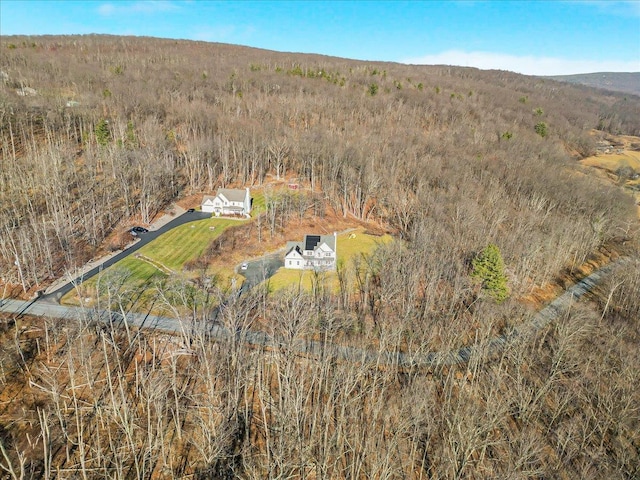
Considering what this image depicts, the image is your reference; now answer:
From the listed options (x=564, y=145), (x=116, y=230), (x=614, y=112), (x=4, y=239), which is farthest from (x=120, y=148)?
(x=614, y=112)

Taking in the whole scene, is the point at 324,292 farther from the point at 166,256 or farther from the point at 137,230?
the point at 137,230

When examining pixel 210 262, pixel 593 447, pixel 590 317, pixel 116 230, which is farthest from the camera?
pixel 116 230

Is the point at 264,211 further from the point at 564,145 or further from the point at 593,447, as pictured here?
the point at 564,145

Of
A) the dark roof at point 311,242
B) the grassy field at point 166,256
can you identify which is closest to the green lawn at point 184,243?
the grassy field at point 166,256

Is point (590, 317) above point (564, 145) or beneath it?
beneath

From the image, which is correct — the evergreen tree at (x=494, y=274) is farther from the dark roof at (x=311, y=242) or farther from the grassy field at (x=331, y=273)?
the dark roof at (x=311, y=242)

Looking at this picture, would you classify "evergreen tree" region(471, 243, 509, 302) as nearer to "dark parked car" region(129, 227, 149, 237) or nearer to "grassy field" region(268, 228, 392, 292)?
"grassy field" region(268, 228, 392, 292)
